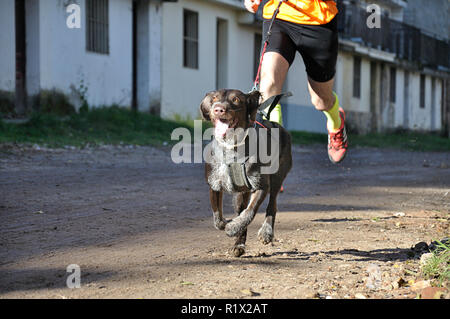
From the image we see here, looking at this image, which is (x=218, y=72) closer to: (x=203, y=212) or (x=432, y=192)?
(x=432, y=192)

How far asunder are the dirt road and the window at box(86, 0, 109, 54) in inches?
302

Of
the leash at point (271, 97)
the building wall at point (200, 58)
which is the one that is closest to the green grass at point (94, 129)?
the building wall at point (200, 58)

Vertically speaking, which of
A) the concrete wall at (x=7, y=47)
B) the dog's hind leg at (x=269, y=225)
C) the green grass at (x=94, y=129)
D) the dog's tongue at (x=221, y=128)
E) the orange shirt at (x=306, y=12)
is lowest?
the dog's hind leg at (x=269, y=225)

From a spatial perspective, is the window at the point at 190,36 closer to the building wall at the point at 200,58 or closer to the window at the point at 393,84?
the building wall at the point at 200,58

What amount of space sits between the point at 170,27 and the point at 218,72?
3.22 metres

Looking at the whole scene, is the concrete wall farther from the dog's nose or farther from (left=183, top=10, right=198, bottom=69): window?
the dog's nose

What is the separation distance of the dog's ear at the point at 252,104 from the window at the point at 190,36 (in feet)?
50.3

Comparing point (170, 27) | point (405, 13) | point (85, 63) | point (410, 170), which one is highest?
point (405, 13)

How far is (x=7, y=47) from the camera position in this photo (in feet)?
41.9

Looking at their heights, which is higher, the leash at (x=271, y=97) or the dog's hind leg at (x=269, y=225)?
the leash at (x=271, y=97)

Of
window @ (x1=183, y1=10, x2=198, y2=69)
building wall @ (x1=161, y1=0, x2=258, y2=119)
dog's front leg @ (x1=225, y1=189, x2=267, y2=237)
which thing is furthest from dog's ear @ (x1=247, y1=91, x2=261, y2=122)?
window @ (x1=183, y1=10, x2=198, y2=69)

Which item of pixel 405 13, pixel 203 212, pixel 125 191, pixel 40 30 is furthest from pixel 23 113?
pixel 405 13

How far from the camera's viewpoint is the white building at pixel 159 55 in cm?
1348
